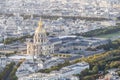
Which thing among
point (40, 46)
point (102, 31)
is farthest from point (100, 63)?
point (102, 31)

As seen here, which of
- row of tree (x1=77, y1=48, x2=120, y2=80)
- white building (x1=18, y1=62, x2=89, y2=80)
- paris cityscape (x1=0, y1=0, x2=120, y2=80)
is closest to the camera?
white building (x1=18, y1=62, x2=89, y2=80)

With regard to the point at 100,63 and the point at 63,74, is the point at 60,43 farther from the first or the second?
the point at 63,74

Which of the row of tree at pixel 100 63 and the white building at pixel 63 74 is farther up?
the white building at pixel 63 74

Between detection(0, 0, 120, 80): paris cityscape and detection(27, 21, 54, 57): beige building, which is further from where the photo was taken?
detection(27, 21, 54, 57): beige building

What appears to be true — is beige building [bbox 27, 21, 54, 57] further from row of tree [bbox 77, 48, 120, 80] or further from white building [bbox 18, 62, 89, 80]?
white building [bbox 18, 62, 89, 80]

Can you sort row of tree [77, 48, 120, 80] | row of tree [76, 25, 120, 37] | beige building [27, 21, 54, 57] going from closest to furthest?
row of tree [77, 48, 120, 80] < beige building [27, 21, 54, 57] < row of tree [76, 25, 120, 37]

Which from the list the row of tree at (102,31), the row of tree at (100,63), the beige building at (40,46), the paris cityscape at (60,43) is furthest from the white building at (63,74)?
the row of tree at (102,31)

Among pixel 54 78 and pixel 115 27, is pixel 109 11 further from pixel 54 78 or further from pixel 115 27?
pixel 54 78

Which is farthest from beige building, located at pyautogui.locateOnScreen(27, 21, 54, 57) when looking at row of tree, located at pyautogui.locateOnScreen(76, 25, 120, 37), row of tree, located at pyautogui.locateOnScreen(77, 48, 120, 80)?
row of tree, located at pyautogui.locateOnScreen(76, 25, 120, 37)

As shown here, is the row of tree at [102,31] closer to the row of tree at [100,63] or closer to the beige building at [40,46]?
the beige building at [40,46]
